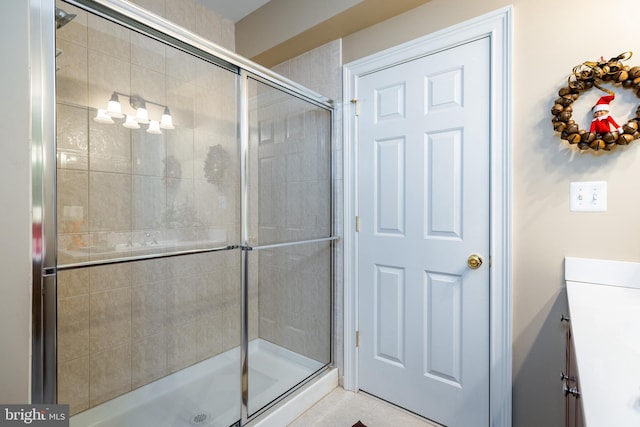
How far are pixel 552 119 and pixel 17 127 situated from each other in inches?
75.2

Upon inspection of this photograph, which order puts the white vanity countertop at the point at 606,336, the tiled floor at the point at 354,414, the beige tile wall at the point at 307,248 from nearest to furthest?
the white vanity countertop at the point at 606,336, the tiled floor at the point at 354,414, the beige tile wall at the point at 307,248

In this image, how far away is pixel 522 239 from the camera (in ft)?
4.72

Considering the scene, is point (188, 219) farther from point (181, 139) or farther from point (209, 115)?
point (209, 115)

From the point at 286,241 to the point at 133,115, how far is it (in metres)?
1.03

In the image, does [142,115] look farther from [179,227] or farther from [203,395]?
[203,395]

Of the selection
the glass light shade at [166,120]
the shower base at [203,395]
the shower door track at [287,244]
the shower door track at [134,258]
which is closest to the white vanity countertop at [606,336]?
the shower door track at [287,244]

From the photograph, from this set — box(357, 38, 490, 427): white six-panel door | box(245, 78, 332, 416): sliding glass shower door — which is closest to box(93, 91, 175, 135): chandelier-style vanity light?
box(245, 78, 332, 416): sliding glass shower door

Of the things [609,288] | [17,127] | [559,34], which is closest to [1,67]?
[17,127]

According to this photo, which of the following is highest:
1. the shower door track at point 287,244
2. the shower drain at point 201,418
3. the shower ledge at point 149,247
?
the shower ledge at point 149,247

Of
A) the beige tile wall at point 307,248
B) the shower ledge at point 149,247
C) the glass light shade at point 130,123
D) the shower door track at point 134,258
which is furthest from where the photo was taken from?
the beige tile wall at point 307,248

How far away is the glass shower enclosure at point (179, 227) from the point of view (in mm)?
1283

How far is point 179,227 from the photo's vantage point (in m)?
1.55

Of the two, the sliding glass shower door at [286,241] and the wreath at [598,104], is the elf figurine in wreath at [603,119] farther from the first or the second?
the sliding glass shower door at [286,241]

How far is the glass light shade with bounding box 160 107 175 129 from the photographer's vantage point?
4.94 ft
